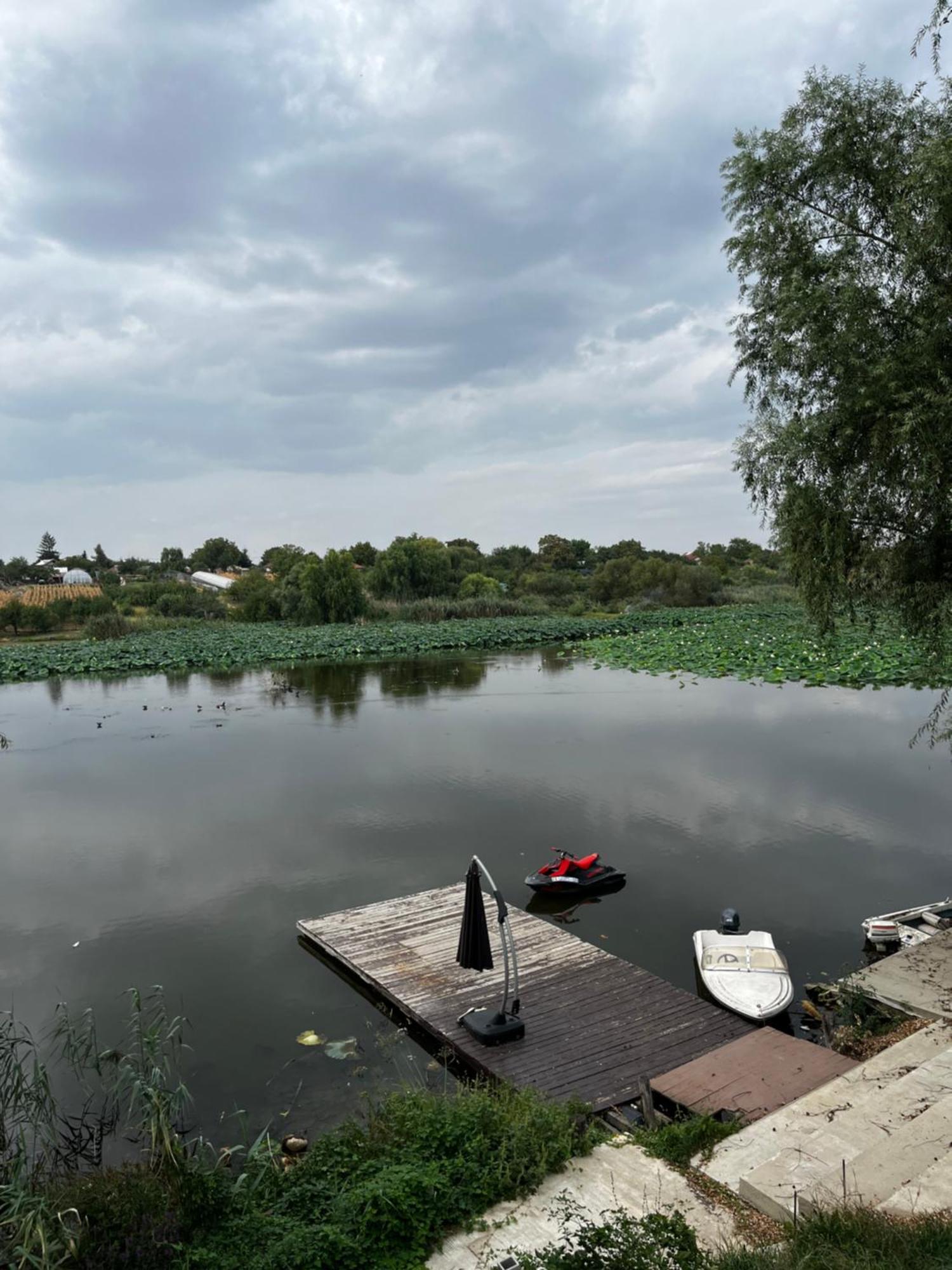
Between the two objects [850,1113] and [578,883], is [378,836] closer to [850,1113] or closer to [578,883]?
[578,883]

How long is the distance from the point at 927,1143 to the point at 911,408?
230 inches

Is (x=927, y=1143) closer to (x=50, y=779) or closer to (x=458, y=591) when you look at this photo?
(x=50, y=779)

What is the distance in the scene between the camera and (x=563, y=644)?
49.5 m

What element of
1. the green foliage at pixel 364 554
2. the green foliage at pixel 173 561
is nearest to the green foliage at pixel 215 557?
the green foliage at pixel 173 561

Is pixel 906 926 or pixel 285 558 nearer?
pixel 906 926

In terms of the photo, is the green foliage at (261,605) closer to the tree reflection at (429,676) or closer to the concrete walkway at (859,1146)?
the tree reflection at (429,676)

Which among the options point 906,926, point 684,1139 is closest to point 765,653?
point 906,926

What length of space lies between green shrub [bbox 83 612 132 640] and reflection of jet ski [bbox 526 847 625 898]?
4818 centimetres

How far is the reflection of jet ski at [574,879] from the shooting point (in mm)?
12148

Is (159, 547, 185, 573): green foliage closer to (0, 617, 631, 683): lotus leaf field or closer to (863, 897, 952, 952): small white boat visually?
(0, 617, 631, 683): lotus leaf field

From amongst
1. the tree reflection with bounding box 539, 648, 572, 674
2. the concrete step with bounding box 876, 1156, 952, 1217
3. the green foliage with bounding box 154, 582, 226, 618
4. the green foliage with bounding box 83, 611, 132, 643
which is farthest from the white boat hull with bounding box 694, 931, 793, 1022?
the green foliage with bounding box 154, 582, 226, 618

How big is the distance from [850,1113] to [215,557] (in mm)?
139986

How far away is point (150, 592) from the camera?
76188 mm

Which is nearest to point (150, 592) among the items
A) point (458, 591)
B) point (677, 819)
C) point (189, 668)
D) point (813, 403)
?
point (458, 591)
